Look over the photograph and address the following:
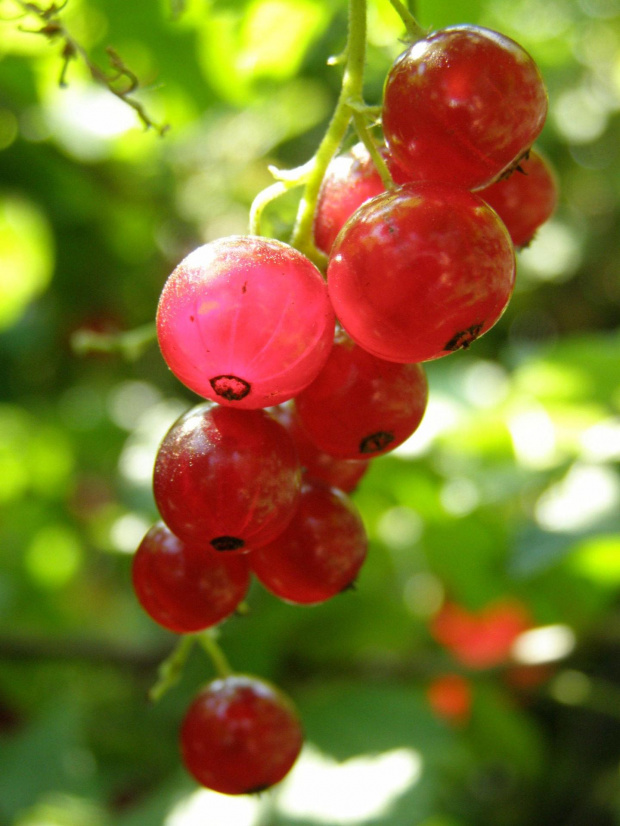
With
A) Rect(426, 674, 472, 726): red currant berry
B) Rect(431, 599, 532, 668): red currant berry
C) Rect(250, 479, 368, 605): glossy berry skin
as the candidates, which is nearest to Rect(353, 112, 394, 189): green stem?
Rect(250, 479, 368, 605): glossy berry skin

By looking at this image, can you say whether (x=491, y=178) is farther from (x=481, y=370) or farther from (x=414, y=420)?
(x=481, y=370)

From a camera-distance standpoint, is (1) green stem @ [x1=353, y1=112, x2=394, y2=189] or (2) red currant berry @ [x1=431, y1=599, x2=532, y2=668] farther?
(2) red currant berry @ [x1=431, y1=599, x2=532, y2=668]

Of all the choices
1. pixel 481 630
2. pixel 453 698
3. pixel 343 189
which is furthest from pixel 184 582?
pixel 453 698

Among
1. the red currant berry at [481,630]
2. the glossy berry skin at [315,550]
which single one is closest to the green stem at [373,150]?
the glossy berry skin at [315,550]

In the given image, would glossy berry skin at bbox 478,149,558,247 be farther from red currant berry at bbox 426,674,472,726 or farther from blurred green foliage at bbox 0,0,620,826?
red currant berry at bbox 426,674,472,726

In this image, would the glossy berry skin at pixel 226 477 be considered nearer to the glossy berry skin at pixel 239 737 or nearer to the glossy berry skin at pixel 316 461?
the glossy berry skin at pixel 316 461

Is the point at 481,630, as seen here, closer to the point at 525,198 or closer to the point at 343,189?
the point at 525,198

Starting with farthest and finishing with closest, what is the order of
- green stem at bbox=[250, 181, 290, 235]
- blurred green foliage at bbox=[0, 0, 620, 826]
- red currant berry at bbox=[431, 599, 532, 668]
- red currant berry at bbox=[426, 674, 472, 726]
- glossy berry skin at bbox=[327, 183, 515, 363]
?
1. red currant berry at bbox=[426, 674, 472, 726]
2. red currant berry at bbox=[431, 599, 532, 668]
3. blurred green foliage at bbox=[0, 0, 620, 826]
4. green stem at bbox=[250, 181, 290, 235]
5. glossy berry skin at bbox=[327, 183, 515, 363]
